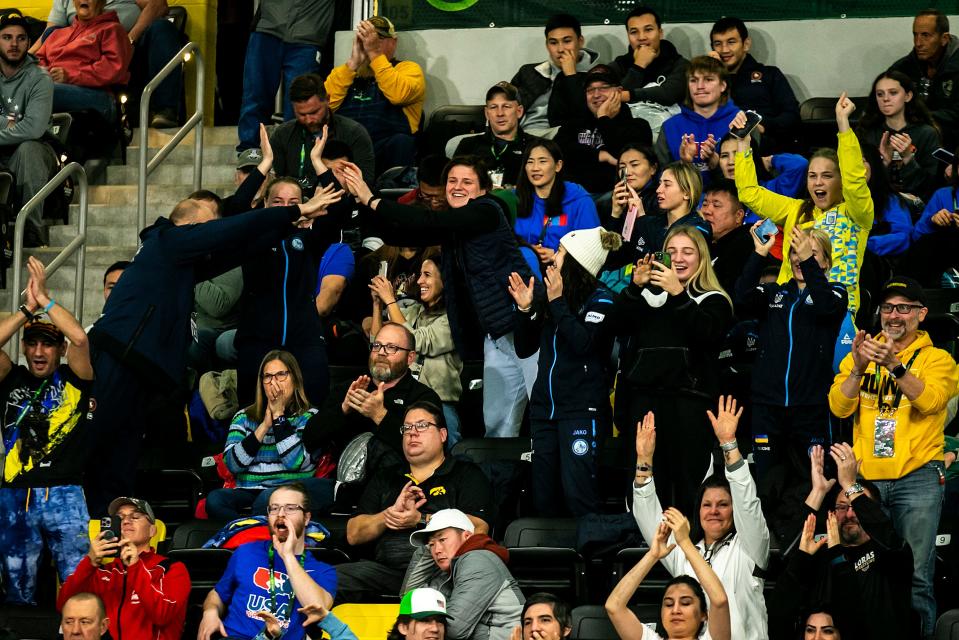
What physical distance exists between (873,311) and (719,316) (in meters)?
1.45

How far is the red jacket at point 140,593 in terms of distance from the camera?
744cm

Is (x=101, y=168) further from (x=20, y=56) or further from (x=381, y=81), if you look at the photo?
(x=381, y=81)

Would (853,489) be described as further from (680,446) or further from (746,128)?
(746,128)

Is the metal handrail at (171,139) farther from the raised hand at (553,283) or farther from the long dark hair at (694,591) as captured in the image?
the long dark hair at (694,591)

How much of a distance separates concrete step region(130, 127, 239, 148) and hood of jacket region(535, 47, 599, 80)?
89.1 inches

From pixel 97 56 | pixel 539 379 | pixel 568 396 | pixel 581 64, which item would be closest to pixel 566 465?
pixel 568 396

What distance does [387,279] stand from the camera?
966 centimetres

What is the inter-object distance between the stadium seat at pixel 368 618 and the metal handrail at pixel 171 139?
3.71m

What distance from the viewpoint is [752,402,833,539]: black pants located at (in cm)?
794

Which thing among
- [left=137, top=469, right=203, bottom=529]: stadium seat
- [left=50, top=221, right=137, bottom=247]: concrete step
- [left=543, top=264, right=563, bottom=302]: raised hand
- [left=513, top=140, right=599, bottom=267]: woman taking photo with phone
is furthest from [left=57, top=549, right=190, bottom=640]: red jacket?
[left=50, top=221, right=137, bottom=247]: concrete step

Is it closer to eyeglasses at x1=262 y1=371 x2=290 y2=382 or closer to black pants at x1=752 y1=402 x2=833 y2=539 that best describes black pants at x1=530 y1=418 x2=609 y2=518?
black pants at x1=752 y1=402 x2=833 y2=539

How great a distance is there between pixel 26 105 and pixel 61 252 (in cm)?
136

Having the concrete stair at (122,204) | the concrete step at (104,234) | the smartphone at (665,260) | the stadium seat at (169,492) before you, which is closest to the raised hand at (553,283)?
the smartphone at (665,260)

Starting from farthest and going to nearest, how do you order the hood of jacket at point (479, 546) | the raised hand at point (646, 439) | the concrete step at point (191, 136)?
the concrete step at point (191, 136) → the raised hand at point (646, 439) → the hood of jacket at point (479, 546)
